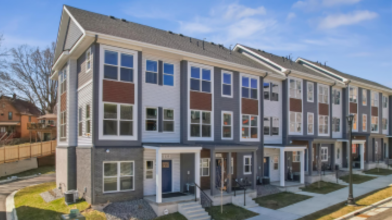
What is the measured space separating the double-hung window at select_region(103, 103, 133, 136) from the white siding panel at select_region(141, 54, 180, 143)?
98cm

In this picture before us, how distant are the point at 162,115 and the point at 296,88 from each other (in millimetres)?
13276

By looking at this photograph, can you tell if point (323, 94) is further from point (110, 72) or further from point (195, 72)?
point (110, 72)

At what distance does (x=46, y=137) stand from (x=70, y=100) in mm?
30671

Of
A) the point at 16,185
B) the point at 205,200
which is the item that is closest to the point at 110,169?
the point at 205,200

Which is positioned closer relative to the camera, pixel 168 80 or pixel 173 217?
pixel 173 217

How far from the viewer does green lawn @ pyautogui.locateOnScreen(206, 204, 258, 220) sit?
617 inches

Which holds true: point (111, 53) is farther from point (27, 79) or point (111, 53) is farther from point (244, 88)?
point (27, 79)

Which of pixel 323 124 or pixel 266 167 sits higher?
pixel 323 124

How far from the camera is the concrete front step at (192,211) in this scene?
49.6 ft

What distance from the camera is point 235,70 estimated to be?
21422mm

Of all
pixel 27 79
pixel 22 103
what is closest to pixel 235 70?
pixel 27 79

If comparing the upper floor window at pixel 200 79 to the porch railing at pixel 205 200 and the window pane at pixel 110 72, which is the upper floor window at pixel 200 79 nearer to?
the window pane at pixel 110 72

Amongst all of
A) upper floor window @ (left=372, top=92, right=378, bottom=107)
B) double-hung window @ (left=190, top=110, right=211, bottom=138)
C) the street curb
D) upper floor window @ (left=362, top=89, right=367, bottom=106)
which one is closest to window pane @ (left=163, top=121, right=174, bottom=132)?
double-hung window @ (left=190, top=110, right=211, bottom=138)

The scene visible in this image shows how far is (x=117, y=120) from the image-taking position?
52.3 ft
